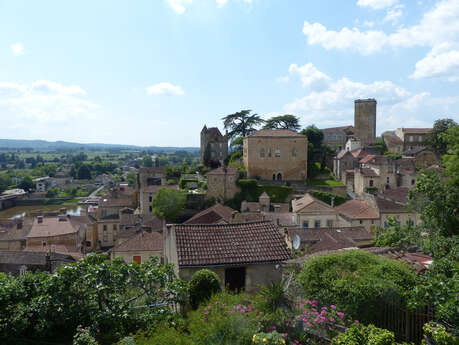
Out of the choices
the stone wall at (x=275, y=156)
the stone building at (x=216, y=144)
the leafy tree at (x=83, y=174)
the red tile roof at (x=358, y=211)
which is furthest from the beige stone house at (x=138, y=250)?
the leafy tree at (x=83, y=174)

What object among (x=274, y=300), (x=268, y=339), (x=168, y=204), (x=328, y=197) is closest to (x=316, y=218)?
(x=328, y=197)

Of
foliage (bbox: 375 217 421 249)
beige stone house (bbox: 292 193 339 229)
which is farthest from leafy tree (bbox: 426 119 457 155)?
foliage (bbox: 375 217 421 249)

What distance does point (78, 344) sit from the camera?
8969mm

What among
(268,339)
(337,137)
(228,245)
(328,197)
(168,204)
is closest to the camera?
(268,339)

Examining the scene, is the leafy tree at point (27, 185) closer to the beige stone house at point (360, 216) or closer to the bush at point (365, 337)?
the beige stone house at point (360, 216)

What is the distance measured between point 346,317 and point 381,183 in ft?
133

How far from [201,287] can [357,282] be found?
4.50 metres

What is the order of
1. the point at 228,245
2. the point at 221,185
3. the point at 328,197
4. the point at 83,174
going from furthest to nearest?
the point at 83,174 → the point at 221,185 → the point at 328,197 → the point at 228,245

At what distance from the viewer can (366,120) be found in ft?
253

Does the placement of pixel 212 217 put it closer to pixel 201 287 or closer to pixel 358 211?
pixel 358 211

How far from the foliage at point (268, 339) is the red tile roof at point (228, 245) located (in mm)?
4306

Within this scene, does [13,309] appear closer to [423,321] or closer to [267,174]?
[423,321]

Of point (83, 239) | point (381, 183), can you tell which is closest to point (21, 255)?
point (83, 239)

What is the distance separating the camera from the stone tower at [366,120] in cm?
7694
